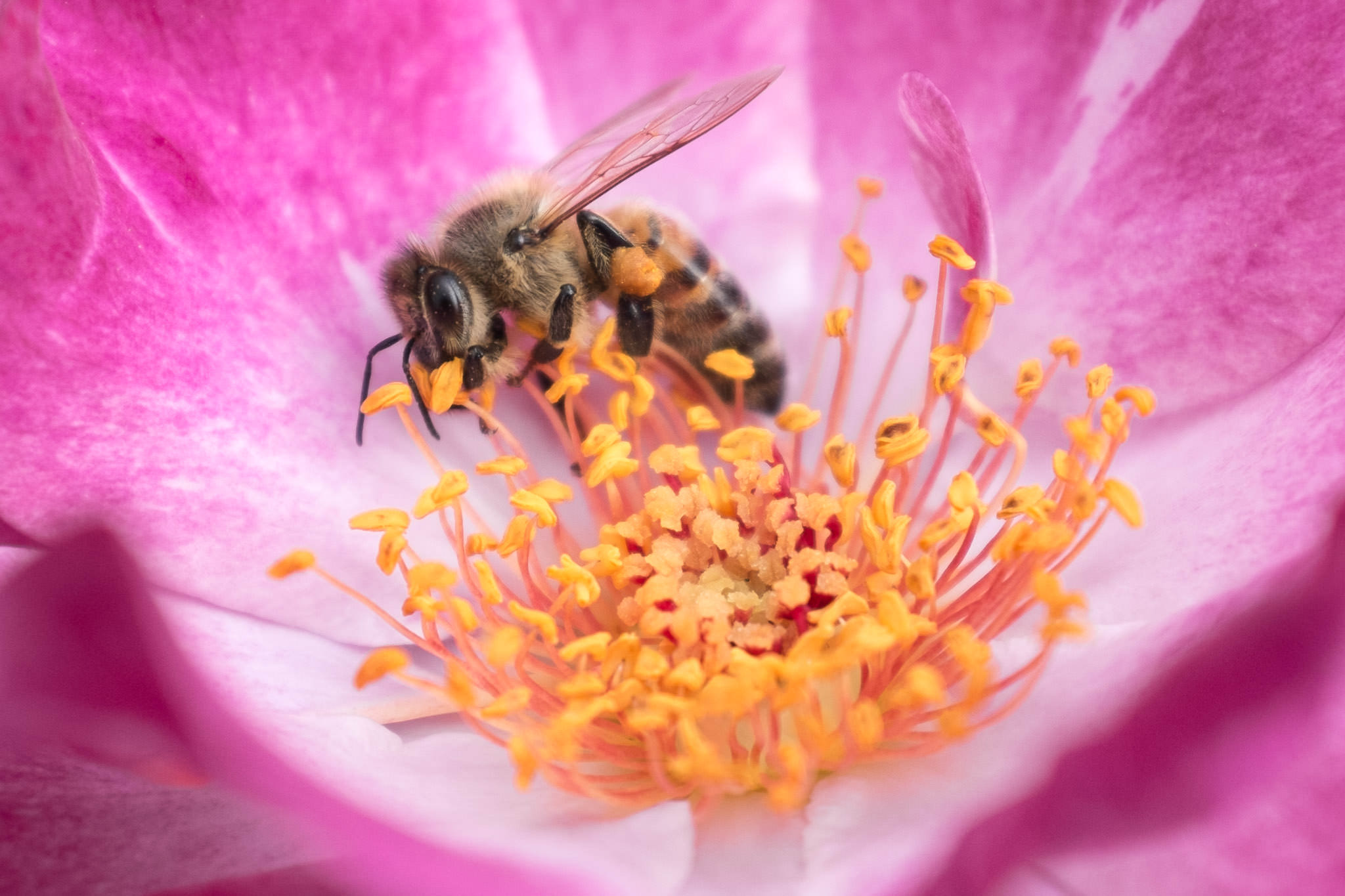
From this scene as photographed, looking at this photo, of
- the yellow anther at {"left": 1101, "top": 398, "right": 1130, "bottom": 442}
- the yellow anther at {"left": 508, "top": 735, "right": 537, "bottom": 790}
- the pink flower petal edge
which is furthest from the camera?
the yellow anther at {"left": 1101, "top": 398, "right": 1130, "bottom": 442}

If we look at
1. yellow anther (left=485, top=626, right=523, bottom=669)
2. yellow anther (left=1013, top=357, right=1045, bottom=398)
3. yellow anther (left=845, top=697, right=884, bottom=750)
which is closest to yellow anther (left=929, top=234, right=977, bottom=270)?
yellow anther (left=1013, top=357, right=1045, bottom=398)

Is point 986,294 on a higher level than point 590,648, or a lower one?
higher

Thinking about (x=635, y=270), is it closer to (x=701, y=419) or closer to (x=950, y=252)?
(x=701, y=419)

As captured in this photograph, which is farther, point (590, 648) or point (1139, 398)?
point (1139, 398)

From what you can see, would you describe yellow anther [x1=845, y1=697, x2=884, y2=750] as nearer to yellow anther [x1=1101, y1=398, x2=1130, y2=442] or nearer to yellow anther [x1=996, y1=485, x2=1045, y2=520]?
yellow anther [x1=996, y1=485, x2=1045, y2=520]

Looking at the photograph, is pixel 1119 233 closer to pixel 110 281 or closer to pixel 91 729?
pixel 110 281

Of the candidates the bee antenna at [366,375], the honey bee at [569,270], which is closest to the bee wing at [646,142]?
the honey bee at [569,270]

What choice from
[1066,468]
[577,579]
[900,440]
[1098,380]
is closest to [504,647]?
[577,579]
